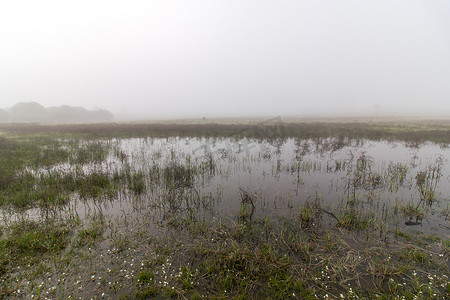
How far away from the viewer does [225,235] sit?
19.8 feet

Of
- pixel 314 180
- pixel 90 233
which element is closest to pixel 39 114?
pixel 90 233

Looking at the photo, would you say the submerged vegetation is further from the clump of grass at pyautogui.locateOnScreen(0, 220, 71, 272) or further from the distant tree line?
the distant tree line

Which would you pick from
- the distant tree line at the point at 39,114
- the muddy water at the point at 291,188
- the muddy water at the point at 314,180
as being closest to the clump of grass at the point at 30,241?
the muddy water at the point at 291,188

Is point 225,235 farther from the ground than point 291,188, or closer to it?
closer to it

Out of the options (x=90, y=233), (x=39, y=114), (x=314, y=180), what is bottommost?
(x=90, y=233)

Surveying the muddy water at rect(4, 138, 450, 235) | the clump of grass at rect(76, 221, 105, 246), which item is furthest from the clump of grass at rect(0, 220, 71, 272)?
the muddy water at rect(4, 138, 450, 235)

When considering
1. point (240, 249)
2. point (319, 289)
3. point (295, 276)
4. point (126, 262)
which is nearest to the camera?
point (319, 289)

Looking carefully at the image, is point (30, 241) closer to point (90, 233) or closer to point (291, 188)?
point (90, 233)

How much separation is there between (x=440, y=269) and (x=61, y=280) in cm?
958

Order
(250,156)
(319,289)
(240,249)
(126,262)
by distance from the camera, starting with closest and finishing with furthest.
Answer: (319,289), (126,262), (240,249), (250,156)

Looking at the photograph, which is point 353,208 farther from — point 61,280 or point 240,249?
point 61,280

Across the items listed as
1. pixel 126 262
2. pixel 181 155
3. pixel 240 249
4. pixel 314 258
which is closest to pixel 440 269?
pixel 314 258

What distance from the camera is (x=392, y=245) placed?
17.9ft

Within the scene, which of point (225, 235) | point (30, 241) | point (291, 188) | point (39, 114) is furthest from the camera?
point (39, 114)
